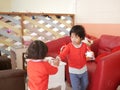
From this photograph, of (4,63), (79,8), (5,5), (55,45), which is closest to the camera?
(4,63)

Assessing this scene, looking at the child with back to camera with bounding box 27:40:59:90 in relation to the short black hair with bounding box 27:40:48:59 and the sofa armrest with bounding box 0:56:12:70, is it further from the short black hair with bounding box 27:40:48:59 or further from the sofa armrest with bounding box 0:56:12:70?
the sofa armrest with bounding box 0:56:12:70

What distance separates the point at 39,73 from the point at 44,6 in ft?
8.00

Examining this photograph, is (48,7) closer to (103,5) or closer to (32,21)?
(32,21)

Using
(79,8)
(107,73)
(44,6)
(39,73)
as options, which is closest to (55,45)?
(44,6)

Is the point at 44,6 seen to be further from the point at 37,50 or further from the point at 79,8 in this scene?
the point at 37,50

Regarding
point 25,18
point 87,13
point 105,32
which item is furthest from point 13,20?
point 105,32

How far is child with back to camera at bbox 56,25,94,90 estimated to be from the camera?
2316 millimetres

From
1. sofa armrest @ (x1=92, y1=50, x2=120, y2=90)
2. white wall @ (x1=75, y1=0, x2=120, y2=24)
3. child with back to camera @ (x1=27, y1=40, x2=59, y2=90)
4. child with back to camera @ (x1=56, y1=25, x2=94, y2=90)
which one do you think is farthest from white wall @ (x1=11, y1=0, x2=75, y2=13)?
child with back to camera @ (x1=27, y1=40, x2=59, y2=90)

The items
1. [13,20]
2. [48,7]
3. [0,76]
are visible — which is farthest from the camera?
[48,7]

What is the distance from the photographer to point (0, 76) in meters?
2.23

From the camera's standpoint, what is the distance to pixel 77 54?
7.75 feet

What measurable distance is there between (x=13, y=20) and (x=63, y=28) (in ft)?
3.29

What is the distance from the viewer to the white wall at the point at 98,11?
3.92 meters

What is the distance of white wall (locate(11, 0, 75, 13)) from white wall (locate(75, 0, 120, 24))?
0.18 meters
